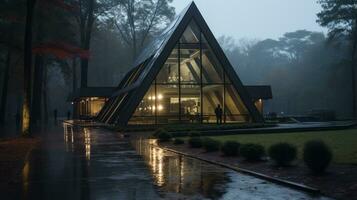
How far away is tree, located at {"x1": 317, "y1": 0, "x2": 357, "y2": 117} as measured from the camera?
5611cm

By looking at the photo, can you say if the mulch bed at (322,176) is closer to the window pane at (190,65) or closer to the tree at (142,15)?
the window pane at (190,65)

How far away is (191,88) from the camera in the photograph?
40.5m

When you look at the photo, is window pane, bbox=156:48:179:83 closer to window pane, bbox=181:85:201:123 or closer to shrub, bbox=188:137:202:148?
window pane, bbox=181:85:201:123

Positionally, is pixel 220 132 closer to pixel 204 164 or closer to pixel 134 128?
pixel 134 128

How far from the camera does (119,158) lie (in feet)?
58.1

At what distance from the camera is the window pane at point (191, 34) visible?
39.5 meters

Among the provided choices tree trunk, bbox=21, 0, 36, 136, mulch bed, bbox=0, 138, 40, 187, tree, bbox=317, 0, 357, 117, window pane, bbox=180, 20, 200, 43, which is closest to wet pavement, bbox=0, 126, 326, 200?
mulch bed, bbox=0, 138, 40, 187

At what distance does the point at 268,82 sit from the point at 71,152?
75.9m

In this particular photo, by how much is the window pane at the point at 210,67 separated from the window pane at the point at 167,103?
108 inches

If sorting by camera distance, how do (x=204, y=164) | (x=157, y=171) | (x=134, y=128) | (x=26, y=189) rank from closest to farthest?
(x=26, y=189) < (x=157, y=171) < (x=204, y=164) < (x=134, y=128)

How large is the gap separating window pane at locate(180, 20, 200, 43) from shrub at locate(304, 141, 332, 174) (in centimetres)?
2833

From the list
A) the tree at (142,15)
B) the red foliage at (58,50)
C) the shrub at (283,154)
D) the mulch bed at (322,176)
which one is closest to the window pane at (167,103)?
the red foliage at (58,50)

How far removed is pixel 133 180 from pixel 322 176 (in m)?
4.73

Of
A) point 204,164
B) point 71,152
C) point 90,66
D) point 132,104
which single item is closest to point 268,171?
point 204,164
